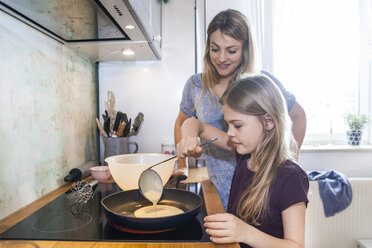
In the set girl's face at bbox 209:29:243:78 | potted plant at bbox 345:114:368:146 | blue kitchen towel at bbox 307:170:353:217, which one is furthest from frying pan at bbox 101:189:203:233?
potted plant at bbox 345:114:368:146

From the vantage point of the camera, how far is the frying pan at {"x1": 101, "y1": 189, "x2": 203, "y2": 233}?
2.03 feet

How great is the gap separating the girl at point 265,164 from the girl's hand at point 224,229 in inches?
4.1

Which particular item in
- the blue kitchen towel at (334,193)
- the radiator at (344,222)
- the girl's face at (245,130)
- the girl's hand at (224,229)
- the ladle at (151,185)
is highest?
the girl's face at (245,130)

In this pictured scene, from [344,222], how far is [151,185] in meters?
1.52

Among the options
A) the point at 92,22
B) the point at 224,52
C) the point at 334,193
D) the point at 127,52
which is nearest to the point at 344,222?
the point at 334,193

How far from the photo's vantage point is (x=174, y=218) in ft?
2.03

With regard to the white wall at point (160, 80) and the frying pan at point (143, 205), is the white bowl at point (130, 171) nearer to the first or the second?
the frying pan at point (143, 205)

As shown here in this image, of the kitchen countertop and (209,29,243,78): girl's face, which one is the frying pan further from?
(209,29,243,78): girl's face

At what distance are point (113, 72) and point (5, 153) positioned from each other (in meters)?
0.93

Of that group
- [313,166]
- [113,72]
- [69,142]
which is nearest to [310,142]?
[313,166]

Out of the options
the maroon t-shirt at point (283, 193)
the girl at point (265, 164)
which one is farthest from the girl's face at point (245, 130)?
the maroon t-shirt at point (283, 193)

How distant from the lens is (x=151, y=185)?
81 cm

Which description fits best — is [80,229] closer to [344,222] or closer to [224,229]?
[224,229]

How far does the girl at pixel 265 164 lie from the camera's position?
70cm
